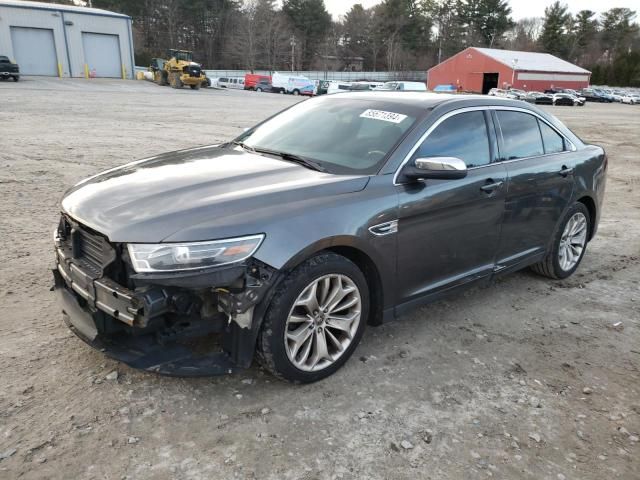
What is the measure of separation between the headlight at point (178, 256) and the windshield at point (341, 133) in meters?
1.07

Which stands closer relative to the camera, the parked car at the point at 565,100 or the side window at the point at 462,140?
the side window at the point at 462,140

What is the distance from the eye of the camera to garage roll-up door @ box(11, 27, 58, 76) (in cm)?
4206

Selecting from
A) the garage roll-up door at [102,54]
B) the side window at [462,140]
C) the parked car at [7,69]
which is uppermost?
the garage roll-up door at [102,54]

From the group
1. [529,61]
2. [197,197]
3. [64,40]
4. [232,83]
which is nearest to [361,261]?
[197,197]

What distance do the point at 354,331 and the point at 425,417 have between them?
→ 2.20 ft

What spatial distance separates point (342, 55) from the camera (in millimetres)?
91688

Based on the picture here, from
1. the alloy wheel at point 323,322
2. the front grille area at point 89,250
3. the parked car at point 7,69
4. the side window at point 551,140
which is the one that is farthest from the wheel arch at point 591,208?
the parked car at point 7,69

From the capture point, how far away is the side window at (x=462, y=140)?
3.70m

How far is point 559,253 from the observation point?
16.4 feet

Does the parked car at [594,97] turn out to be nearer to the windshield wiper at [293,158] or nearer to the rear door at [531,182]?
the rear door at [531,182]

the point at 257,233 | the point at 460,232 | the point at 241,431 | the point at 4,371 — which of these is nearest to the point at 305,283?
the point at 257,233

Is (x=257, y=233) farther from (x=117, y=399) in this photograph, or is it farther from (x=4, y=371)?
(x=4, y=371)

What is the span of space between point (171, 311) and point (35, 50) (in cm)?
4854

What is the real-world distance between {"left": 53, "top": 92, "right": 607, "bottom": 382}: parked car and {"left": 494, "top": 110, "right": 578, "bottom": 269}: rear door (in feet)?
0.06
